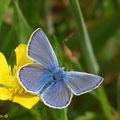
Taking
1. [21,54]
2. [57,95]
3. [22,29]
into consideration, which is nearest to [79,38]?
[22,29]

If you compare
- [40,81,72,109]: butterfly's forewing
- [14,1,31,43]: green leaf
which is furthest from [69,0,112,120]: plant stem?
[40,81,72,109]: butterfly's forewing

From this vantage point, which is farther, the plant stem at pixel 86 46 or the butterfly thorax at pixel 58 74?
the plant stem at pixel 86 46

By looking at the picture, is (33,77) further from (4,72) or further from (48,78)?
(4,72)

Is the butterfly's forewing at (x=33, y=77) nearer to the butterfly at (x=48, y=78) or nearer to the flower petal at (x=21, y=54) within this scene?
the butterfly at (x=48, y=78)

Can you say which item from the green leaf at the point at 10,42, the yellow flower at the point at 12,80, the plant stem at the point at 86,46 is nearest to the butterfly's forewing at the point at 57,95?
the yellow flower at the point at 12,80

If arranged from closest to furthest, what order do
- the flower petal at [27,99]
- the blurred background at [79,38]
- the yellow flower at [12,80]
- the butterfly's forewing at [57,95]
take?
the butterfly's forewing at [57,95] < the flower petal at [27,99] < the yellow flower at [12,80] < the blurred background at [79,38]

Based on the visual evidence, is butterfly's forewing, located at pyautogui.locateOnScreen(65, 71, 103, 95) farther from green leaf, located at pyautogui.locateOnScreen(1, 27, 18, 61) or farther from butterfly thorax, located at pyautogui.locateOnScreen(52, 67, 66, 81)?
green leaf, located at pyautogui.locateOnScreen(1, 27, 18, 61)
